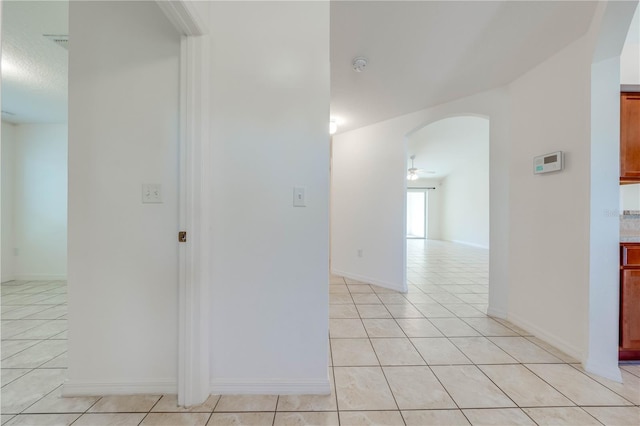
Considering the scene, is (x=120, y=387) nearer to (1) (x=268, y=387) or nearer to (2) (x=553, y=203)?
(1) (x=268, y=387)

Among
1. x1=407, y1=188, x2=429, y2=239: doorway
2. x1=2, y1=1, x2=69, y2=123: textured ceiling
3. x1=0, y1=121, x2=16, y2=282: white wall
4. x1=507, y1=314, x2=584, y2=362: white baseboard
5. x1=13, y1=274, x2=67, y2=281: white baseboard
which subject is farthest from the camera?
x1=407, y1=188, x2=429, y2=239: doorway

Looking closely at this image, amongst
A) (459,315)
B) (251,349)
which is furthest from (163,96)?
(459,315)

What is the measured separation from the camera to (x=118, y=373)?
1600 millimetres

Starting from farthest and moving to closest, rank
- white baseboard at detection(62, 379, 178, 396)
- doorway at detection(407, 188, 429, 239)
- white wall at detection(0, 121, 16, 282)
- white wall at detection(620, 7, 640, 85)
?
doorway at detection(407, 188, 429, 239) → white wall at detection(0, 121, 16, 282) → white wall at detection(620, 7, 640, 85) → white baseboard at detection(62, 379, 178, 396)

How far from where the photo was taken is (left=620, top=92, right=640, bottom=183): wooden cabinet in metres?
1.87

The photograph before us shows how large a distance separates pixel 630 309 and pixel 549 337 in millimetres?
557

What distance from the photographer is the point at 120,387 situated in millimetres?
1592

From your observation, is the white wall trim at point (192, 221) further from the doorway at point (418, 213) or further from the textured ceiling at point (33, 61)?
the doorway at point (418, 213)

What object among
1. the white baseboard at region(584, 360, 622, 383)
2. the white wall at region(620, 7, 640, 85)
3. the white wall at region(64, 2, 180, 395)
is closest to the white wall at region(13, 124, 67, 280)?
the white wall at region(64, 2, 180, 395)

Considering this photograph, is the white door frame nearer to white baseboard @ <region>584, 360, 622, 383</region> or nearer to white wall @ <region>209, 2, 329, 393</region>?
white wall @ <region>209, 2, 329, 393</region>

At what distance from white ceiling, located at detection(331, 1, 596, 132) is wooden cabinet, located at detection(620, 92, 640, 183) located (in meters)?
0.64

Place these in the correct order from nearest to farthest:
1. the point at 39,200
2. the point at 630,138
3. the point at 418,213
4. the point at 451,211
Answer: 1. the point at 630,138
2. the point at 39,200
3. the point at 451,211
4. the point at 418,213

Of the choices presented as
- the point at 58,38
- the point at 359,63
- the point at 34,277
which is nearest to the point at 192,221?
the point at 359,63

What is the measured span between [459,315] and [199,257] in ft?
8.51
